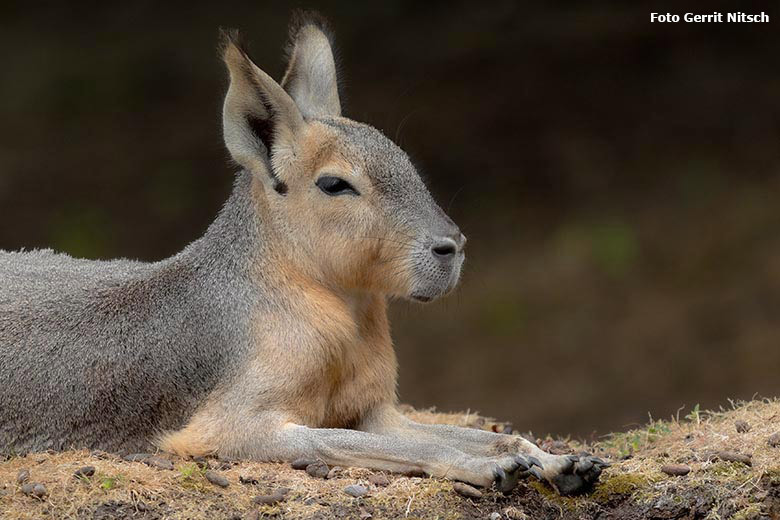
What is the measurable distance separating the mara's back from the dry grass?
23 cm

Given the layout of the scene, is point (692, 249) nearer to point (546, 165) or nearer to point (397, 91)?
point (546, 165)

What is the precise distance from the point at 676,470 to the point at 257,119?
2.84 m

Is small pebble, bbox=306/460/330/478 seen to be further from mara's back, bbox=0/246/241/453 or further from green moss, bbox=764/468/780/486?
green moss, bbox=764/468/780/486

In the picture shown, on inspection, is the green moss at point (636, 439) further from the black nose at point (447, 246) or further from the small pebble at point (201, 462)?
the small pebble at point (201, 462)

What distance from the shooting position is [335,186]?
7.18 meters

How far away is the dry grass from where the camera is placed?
6375mm

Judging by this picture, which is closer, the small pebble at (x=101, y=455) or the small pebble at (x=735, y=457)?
the small pebble at (x=735, y=457)

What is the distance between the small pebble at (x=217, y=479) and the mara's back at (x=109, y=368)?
58cm

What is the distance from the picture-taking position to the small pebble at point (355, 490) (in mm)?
6484

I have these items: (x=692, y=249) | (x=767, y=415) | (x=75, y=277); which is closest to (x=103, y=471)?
(x=75, y=277)

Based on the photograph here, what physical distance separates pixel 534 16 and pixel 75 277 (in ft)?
28.9

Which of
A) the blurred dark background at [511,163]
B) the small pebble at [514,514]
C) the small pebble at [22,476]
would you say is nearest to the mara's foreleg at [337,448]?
the small pebble at [514,514]

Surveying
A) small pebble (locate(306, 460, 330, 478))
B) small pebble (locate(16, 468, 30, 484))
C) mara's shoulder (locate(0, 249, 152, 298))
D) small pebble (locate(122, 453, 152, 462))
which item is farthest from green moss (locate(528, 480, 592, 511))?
mara's shoulder (locate(0, 249, 152, 298))

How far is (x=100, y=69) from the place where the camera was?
1578 cm
